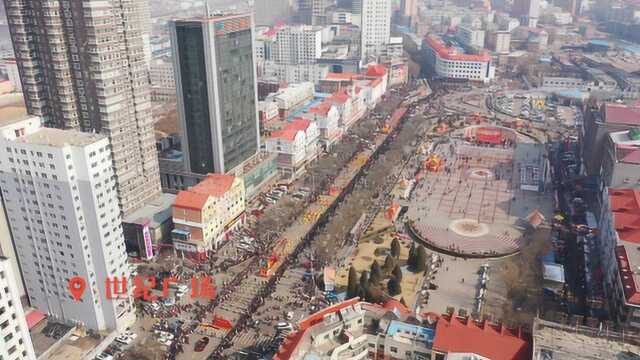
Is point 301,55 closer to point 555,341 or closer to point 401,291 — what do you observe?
point 401,291

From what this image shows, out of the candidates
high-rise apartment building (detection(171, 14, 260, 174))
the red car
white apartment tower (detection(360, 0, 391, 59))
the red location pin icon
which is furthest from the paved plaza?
white apartment tower (detection(360, 0, 391, 59))

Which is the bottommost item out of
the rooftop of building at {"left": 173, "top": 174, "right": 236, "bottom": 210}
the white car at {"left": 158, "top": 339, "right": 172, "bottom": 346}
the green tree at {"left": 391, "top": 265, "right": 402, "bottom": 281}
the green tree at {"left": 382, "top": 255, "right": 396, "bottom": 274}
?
the white car at {"left": 158, "top": 339, "right": 172, "bottom": 346}

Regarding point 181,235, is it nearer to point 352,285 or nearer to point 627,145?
point 352,285

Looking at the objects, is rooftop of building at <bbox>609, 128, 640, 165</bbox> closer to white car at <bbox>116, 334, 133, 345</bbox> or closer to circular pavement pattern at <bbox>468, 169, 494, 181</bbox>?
circular pavement pattern at <bbox>468, 169, 494, 181</bbox>

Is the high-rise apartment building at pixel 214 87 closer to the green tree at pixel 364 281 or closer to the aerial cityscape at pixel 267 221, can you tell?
the aerial cityscape at pixel 267 221

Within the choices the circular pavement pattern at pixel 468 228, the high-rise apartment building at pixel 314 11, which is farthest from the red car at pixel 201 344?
the high-rise apartment building at pixel 314 11

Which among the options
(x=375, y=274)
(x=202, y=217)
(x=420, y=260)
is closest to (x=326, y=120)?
(x=202, y=217)

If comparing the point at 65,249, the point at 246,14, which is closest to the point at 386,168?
the point at 246,14

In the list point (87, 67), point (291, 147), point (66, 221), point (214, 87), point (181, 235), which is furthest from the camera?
point (291, 147)
